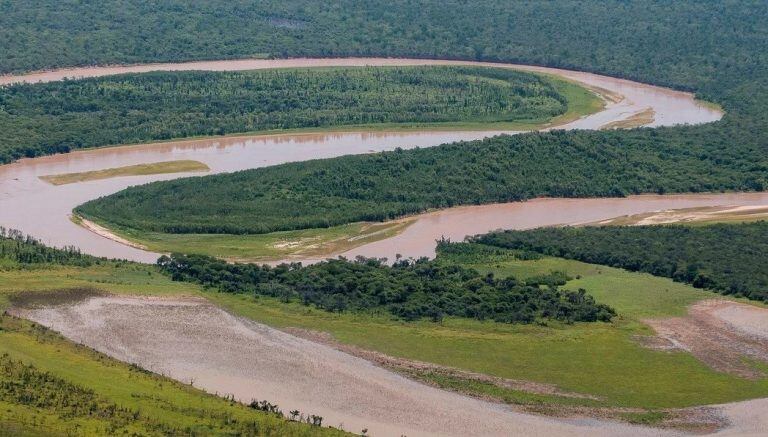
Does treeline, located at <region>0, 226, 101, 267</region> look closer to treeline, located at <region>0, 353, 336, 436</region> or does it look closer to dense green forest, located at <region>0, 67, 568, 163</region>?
treeline, located at <region>0, 353, 336, 436</region>

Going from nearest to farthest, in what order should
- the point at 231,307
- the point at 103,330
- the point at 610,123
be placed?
the point at 103,330 → the point at 231,307 → the point at 610,123

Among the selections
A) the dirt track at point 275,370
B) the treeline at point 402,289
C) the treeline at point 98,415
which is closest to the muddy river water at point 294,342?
the dirt track at point 275,370

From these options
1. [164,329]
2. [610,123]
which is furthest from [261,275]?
[610,123]

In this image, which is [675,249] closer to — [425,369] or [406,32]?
[425,369]

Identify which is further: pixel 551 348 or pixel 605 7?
pixel 605 7

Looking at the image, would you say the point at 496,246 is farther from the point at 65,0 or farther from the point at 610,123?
the point at 65,0

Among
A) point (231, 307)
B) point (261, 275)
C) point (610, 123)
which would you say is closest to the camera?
point (231, 307)

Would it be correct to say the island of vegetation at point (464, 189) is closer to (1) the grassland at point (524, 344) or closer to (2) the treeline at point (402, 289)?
(1) the grassland at point (524, 344)

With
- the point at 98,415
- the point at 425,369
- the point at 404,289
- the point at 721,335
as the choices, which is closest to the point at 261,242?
the point at 404,289

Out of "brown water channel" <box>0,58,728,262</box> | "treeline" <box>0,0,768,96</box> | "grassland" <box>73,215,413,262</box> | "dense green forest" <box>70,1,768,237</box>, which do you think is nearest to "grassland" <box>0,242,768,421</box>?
"grassland" <box>73,215,413,262</box>
